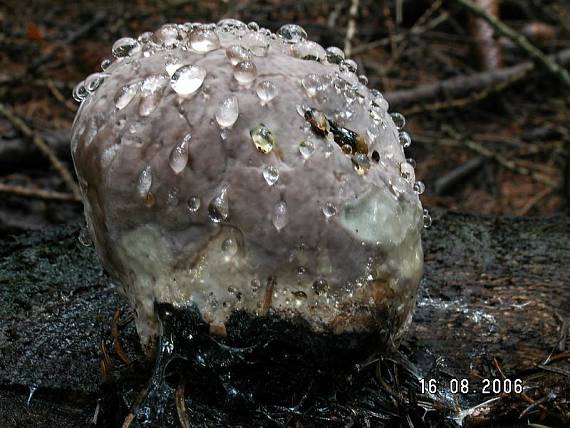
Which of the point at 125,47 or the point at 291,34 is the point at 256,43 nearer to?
the point at 291,34

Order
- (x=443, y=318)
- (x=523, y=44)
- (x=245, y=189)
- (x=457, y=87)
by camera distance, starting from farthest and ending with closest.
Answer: (x=457, y=87)
(x=523, y=44)
(x=443, y=318)
(x=245, y=189)

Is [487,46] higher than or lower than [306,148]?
lower

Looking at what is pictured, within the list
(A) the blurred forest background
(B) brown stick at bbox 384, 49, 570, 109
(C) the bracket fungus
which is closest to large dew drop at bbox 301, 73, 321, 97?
(C) the bracket fungus

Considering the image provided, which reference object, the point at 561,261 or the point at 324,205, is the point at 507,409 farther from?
the point at 561,261

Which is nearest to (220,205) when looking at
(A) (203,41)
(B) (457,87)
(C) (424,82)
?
(A) (203,41)

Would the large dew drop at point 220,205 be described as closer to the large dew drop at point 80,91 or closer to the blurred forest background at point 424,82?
the large dew drop at point 80,91

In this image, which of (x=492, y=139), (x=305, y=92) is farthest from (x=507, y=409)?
(x=492, y=139)

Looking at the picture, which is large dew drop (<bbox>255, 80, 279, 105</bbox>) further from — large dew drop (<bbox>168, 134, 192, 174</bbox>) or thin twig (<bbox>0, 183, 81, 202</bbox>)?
thin twig (<bbox>0, 183, 81, 202</bbox>)
